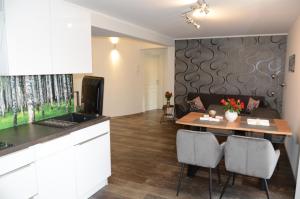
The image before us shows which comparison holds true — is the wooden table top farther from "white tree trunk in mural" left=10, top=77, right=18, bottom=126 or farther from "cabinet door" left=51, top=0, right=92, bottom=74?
"white tree trunk in mural" left=10, top=77, right=18, bottom=126

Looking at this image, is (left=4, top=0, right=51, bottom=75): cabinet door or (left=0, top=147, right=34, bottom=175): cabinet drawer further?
(left=4, top=0, right=51, bottom=75): cabinet door

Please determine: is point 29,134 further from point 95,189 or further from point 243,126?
point 243,126

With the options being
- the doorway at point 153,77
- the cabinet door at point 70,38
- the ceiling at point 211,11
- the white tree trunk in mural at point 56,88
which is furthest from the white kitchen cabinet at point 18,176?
the doorway at point 153,77

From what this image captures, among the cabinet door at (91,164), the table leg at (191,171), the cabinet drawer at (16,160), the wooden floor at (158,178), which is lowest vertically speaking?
the wooden floor at (158,178)

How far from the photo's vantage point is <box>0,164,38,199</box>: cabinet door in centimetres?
175

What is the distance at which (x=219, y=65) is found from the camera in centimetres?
630

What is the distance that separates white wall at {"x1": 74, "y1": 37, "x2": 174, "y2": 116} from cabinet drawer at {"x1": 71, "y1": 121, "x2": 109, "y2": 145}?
3440 millimetres

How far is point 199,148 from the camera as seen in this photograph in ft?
8.48

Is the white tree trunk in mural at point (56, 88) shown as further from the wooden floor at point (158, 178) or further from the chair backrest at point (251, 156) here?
the chair backrest at point (251, 156)

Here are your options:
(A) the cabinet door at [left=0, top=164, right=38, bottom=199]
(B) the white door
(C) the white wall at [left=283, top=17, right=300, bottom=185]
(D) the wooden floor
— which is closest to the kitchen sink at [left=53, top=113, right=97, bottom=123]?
(D) the wooden floor

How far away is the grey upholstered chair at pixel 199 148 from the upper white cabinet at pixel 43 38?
4.93ft

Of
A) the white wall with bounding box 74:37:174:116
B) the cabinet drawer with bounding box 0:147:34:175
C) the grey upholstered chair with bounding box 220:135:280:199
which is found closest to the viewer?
the cabinet drawer with bounding box 0:147:34:175

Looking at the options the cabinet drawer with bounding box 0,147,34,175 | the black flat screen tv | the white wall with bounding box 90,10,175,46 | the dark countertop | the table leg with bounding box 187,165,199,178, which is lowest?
the table leg with bounding box 187,165,199,178

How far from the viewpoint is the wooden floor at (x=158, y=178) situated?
284cm
